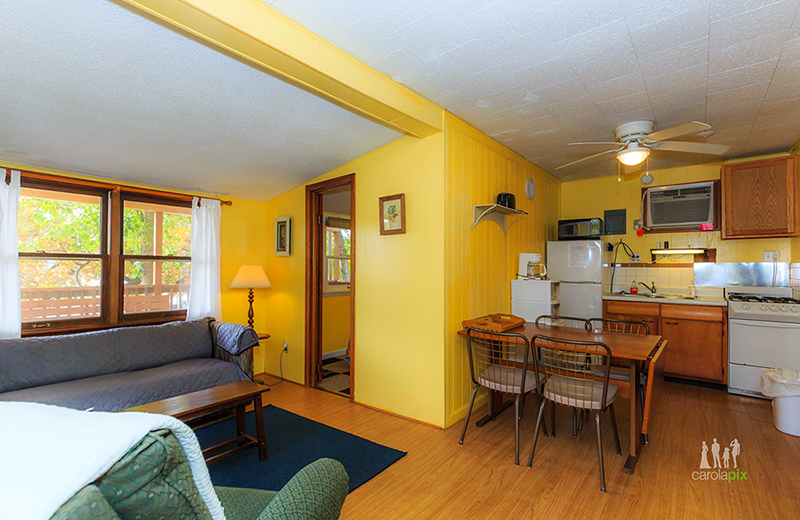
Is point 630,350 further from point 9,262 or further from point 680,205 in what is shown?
point 9,262

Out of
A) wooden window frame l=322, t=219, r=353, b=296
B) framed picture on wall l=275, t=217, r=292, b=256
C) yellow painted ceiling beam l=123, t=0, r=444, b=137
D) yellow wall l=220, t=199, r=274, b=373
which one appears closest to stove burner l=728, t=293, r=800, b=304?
yellow painted ceiling beam l=123, t=0, r=444, b=137

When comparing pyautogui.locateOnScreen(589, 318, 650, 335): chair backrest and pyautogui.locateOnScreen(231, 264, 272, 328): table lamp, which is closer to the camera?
pyautogui.locateOnScreen(589, 318, 650, 335): chair backrest

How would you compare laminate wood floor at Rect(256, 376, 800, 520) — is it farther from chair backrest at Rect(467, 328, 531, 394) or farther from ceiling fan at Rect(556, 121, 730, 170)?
ceiling fan at Rect(556, 121, 730, 170)

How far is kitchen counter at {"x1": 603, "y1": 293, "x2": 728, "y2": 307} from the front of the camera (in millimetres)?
3947

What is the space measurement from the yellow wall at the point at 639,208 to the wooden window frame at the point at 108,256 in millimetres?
4976

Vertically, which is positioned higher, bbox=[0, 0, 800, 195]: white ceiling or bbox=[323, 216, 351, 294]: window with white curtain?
bbox=[0, 0, 800, 195]: white ceiling

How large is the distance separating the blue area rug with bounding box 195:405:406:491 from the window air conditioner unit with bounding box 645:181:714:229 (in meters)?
4.09

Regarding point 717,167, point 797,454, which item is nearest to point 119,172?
point 797,454

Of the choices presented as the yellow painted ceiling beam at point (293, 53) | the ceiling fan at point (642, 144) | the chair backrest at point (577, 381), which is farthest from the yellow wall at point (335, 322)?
the ceiling fan at point (642, 144)

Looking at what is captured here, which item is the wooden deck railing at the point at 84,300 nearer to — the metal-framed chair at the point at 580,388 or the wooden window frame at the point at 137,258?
the wooden window frame at the point at 137,258

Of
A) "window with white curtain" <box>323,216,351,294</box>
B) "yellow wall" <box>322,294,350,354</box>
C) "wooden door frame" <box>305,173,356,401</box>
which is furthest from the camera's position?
"window with white curtain" <box>323,216,351,294</box>

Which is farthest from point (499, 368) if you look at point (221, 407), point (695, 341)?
point (695, 341)

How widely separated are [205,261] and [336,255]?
1.93 metres

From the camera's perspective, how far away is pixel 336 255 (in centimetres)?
566
